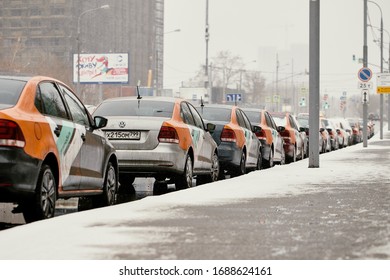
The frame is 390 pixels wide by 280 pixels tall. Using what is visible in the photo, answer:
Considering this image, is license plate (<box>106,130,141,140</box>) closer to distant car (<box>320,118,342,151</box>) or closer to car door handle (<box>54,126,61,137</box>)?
car door handle (<box>54,126,61,137</box>)

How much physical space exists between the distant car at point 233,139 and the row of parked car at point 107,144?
0.02 metres

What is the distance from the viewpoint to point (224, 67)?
14712 cm

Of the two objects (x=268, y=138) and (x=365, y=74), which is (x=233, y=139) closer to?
(x=268, y=138)

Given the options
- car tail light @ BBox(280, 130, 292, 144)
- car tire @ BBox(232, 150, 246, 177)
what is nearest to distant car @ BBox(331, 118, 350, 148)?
car tail light @ BBox(280, 130, 292, 144)

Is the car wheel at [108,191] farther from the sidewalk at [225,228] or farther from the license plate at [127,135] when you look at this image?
the license plate at [127,135]

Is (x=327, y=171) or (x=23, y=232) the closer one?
(x=23, y=232)

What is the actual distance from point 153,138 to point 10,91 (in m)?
4.78

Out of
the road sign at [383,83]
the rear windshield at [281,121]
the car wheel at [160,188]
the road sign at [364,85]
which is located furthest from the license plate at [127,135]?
the road sign at [383,83]

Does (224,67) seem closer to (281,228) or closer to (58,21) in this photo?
(58,21)

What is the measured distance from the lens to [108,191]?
1277 cm

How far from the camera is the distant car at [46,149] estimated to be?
374 inches

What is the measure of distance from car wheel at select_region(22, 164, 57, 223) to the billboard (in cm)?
8639

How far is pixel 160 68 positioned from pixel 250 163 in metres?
152

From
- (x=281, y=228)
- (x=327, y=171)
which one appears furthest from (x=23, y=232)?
(x=327, y=171)
